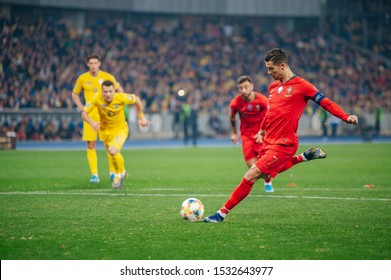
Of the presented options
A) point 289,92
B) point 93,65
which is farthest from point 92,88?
point 289,92

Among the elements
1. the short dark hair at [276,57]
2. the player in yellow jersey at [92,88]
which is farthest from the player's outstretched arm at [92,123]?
the short dark hair at [276,57]

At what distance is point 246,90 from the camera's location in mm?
14789

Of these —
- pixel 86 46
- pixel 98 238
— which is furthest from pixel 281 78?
pixel 86 46

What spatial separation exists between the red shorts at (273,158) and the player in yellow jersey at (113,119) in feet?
16.3

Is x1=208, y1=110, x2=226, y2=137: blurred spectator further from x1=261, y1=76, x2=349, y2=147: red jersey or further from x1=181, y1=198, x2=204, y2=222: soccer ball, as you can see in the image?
x1=181, y1=198, x2=204, y2=222: soccer ball

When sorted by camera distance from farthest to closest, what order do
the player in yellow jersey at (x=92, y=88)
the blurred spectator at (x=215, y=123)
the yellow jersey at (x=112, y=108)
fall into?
the blurred spectator at (x=215, y=123) → the player in yellow jersey at (x=92, y=88) → the yellow jersey at (x=112, y=108)

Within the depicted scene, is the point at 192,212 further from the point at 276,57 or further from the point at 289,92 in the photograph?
the point at 276,57

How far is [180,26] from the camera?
5216cm

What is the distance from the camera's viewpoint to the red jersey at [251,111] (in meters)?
15.0

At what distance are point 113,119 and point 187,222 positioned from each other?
578cm

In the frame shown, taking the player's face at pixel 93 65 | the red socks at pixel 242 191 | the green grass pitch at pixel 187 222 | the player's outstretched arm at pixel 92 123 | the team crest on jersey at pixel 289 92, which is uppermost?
the player's face at pixel 93 65

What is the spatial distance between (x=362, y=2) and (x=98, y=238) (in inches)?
2066

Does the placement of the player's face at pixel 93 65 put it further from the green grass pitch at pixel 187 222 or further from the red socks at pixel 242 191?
the red socks at pixel 242 191

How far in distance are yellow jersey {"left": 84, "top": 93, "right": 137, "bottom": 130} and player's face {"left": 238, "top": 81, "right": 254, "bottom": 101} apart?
7.58 feet
